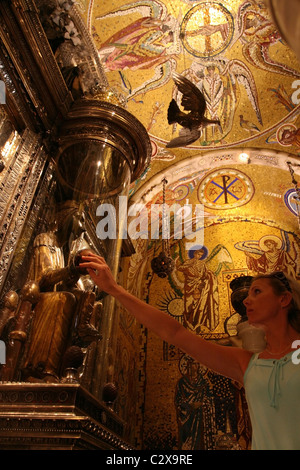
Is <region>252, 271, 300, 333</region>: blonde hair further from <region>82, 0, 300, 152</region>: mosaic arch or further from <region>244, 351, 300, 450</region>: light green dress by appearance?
<region>82, 0, 300, 152</region>: mosaic arch

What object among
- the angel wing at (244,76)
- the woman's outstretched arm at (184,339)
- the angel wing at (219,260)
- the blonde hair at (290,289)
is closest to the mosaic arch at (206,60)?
the angel wing at (244,76)

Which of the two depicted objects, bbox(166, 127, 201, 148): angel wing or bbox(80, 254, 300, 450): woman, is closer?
bbox(80, 254, 300, 450): woman

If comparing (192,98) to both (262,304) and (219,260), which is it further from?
(262,304)

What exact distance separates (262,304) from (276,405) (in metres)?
0.33

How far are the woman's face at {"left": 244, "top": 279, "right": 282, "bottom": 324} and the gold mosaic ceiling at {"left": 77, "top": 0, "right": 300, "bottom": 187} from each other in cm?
639

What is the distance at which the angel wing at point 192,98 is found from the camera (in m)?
6.14

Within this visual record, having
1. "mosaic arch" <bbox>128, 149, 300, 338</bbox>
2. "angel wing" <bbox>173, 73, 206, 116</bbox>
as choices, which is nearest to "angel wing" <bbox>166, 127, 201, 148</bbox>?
"mosaic arch" <bbox>128, 149, 300, 338</bbox>

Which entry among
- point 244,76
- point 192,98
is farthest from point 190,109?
point 244,76

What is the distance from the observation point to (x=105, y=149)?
3918 mm

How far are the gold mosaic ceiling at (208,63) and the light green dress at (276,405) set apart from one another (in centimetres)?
667

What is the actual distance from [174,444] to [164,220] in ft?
15.1

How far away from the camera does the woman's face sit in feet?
4.02

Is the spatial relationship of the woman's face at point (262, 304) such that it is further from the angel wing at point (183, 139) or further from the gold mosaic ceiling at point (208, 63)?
the angel wing at point (183, 139)

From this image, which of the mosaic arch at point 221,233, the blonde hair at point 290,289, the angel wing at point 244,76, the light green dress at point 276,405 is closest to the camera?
the light green dress at point 276,405
